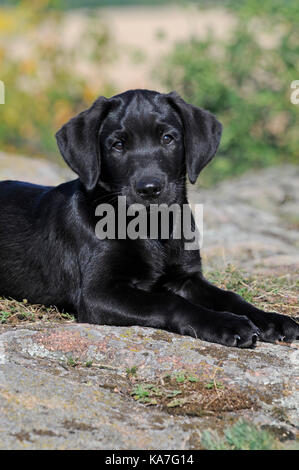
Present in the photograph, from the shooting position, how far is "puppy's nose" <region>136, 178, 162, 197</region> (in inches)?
153

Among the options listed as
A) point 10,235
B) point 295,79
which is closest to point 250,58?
point 295,79

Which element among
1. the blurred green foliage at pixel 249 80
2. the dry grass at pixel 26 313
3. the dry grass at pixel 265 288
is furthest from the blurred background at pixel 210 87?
the dry grass at pixel 26 313

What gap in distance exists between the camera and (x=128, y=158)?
13.4ft

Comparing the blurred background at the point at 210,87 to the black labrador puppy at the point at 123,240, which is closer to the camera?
the black labrador puppy at the point at 123,240

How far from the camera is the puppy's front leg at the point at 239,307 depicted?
12.4ft

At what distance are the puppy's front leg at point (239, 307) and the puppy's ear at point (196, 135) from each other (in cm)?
66

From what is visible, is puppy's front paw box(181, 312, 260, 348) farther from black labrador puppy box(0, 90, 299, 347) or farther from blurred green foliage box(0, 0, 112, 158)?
blurred green foliage box(0, 0, 112, 158)

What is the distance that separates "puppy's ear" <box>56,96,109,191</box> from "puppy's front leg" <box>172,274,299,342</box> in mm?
886

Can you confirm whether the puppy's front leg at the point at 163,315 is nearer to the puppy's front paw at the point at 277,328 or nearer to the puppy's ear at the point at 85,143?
the puppy's front paw at the point at 277,328

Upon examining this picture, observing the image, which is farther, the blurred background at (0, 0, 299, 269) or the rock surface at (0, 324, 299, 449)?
the blurred background at (0, 0, 299, 269)

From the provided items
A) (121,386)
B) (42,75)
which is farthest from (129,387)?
(42,75)

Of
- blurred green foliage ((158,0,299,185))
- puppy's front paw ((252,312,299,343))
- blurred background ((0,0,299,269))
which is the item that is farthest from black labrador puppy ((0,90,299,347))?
blurred green foliage ((158,0,299,185))

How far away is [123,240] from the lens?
13.5ft

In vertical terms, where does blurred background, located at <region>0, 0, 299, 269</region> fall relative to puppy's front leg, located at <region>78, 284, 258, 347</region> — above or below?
above
